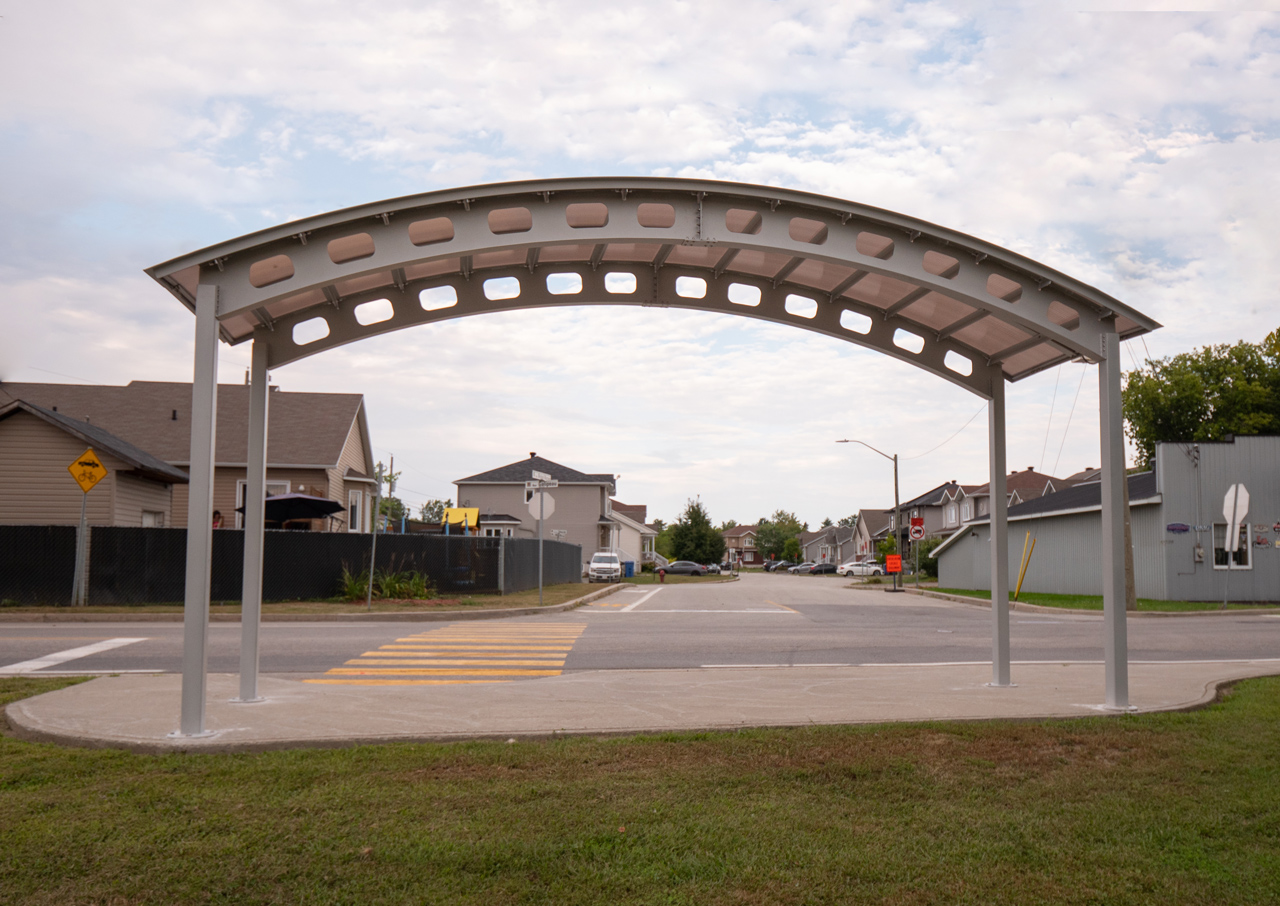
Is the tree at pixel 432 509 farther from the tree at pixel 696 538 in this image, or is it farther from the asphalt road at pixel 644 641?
the asphalt road at pixel 644 641

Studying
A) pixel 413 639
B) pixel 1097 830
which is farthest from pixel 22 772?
pixel 413 639

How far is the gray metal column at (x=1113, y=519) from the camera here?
313 inches

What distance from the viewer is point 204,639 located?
6926mm

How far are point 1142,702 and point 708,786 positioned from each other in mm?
4865

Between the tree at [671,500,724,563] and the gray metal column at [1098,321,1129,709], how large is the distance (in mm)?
73408

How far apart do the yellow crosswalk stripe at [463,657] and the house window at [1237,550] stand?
21.8 metres

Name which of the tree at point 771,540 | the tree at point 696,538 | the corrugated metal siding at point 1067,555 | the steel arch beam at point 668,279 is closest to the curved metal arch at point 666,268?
the steel arch beam at point 668,279

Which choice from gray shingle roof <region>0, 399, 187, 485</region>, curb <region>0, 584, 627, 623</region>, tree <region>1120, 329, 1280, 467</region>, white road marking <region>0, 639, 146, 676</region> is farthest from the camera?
tree <region>1120, 329, 1280, 467</region>

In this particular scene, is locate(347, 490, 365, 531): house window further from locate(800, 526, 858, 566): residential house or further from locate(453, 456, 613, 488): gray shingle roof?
locate(800, 526, 858, 566): residential house

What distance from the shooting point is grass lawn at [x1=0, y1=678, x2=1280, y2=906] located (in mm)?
4035

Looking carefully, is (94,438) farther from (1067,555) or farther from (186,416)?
(1067,555)

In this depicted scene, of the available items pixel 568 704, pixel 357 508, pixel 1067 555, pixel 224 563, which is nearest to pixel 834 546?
pixel 1067 555

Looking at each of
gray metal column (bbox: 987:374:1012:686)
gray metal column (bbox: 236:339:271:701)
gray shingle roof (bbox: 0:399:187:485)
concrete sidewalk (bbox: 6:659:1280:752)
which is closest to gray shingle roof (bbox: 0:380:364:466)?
gray shingle roof (bbox: 0:399:187:485)

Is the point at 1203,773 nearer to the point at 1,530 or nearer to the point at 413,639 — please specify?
the point at 413,639
